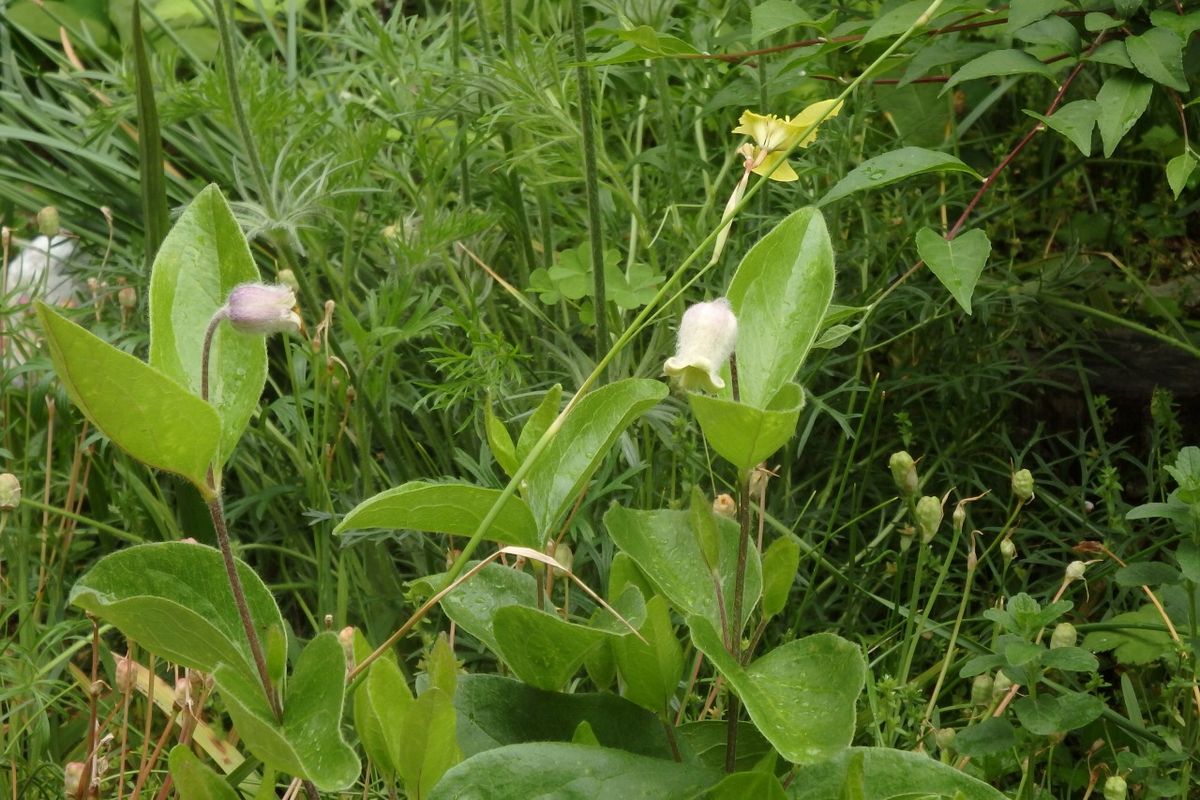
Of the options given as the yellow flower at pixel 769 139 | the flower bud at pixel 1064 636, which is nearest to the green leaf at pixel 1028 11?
the yellow flower at pixel 769 139

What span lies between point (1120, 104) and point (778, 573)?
22.6 inches

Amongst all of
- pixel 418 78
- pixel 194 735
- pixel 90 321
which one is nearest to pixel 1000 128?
pixel 418 78

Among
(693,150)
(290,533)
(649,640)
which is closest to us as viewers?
(649,640)

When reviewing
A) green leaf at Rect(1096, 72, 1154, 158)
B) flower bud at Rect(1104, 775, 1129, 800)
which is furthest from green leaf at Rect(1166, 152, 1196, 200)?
flower bud at Rect(1104, 775, 1129, 800)

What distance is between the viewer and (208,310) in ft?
2.51

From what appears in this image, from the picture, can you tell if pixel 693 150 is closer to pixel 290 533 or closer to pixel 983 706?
pixel 290 533

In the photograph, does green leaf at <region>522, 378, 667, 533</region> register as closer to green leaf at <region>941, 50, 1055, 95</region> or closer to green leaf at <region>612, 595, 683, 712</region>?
green leaf at <region>612, 595, 683, 712</region>

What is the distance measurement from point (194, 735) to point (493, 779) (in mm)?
534

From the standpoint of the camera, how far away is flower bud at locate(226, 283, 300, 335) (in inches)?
26.6

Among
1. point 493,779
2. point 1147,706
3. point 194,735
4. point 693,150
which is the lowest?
point 1147,706

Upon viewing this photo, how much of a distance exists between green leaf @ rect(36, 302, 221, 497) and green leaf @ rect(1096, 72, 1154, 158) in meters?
0.78

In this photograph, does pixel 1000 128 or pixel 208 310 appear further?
pixel 1000 128

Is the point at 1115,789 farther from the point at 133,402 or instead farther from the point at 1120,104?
the point at 133,402

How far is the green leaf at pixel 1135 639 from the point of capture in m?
→ 1.22
